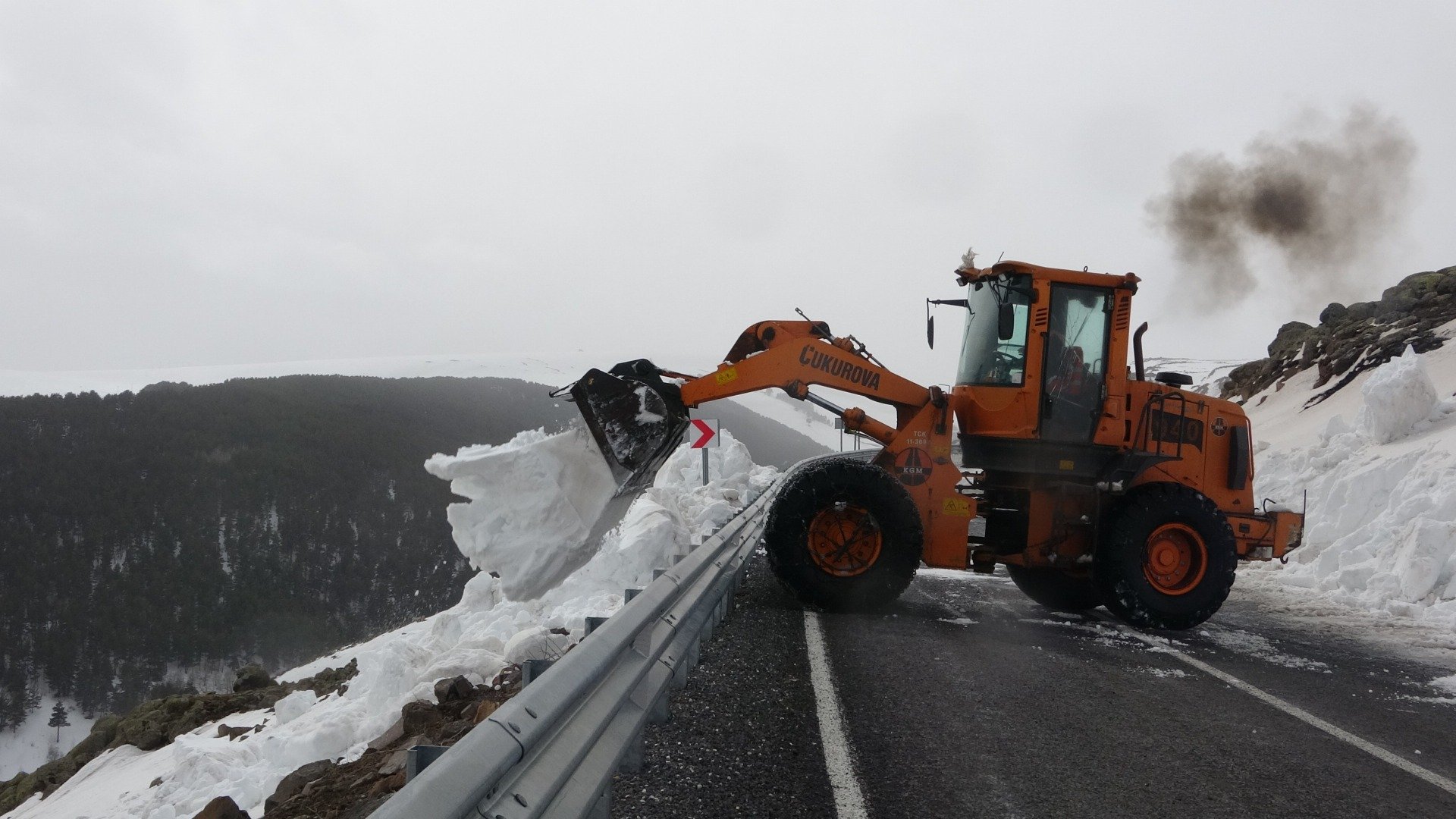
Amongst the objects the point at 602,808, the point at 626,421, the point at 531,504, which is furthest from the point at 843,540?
the point at 602,808

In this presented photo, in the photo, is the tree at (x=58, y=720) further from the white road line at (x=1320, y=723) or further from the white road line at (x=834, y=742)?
the white road line at (x=1320, y=723)

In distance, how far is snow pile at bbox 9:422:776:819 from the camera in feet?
19.9

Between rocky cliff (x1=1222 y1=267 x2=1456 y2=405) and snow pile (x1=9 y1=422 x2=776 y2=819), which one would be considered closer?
snow pile (x1=9 y1=422 x2=776 y2=819)

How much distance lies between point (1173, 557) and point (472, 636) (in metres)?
5.95

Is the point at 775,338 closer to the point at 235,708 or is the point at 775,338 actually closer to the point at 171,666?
the point at 235,708

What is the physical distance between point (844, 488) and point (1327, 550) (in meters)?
6.22

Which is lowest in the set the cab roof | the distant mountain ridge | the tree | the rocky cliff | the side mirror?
the tree

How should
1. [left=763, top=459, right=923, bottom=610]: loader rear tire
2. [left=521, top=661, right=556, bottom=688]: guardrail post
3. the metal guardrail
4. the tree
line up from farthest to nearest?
the tree
[left=763, top=459, right=923, bottom=610]: loader rear tire
[left=521, top=661, right=556, bottom=688]: guardrail post
the metal guardrail

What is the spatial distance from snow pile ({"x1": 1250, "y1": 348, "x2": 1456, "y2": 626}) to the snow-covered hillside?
0.4 inches

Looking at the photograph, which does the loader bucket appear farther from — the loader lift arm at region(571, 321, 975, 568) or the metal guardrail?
the metal guardrail

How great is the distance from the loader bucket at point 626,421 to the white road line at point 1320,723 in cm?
406

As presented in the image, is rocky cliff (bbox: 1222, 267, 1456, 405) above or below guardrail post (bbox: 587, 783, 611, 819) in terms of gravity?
above

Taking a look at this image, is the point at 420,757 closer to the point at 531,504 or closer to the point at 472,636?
the point at 472,636

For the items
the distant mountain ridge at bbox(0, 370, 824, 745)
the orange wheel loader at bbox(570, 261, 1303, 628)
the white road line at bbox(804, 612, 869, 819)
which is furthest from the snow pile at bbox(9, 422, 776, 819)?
the distant mountain ridge at bbox(0, 370, 824, 745)
